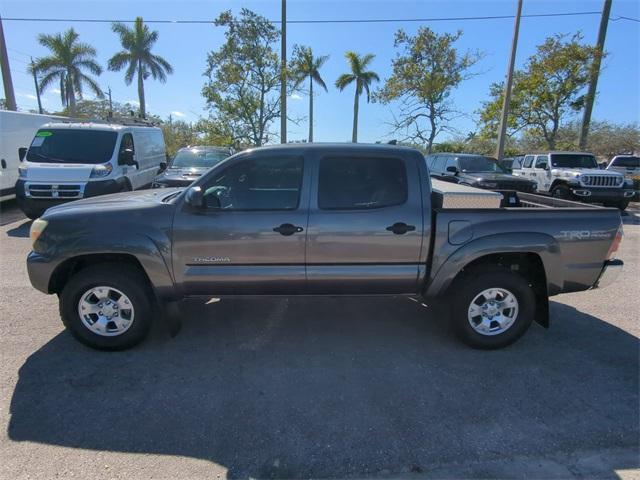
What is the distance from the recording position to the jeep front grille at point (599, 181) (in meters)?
12.3

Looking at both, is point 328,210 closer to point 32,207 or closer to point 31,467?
point 31,467

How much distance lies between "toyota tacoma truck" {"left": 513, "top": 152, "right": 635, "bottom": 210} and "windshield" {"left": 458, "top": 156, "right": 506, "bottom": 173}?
88.1 inches

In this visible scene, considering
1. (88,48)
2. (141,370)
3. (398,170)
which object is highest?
(88,48)

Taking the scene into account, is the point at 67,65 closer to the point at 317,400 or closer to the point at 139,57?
the point at 139,57

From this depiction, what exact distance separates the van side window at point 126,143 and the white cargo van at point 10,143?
3.43m

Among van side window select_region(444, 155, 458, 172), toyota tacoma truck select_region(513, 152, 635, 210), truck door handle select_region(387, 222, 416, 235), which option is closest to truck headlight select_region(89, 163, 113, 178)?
truck door handle select_region(387, 222, 416, 235)

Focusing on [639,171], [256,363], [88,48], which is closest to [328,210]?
[256,363]

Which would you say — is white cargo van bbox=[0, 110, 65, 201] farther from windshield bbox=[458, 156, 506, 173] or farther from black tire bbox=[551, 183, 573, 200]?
black tire bbox=[551, 183, 573, 200]

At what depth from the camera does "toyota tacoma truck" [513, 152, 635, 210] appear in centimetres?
1233

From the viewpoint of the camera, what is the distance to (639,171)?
1841 centimetres

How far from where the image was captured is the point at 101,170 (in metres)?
8.74

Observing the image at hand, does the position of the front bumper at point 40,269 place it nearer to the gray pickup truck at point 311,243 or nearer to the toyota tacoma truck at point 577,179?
the gray pickup truck at point 311,243

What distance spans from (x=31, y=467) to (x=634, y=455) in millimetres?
3670

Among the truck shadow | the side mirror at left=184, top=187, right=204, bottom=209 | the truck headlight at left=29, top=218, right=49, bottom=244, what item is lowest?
the truck shadow
